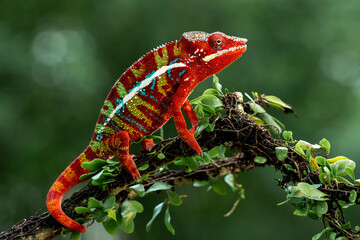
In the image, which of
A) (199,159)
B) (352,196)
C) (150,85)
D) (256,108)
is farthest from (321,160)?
(150,85)

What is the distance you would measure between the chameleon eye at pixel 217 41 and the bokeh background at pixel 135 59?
2.29 meters

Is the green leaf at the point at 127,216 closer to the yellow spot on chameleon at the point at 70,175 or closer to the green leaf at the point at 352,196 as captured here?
the yellow spot on chameleon at the point at 70,175

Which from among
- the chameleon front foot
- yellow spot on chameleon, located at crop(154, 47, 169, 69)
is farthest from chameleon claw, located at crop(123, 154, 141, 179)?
yellow spot on chameleon, located at crop(154, 47, 169, 69)

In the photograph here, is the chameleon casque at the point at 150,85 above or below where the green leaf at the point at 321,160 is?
above

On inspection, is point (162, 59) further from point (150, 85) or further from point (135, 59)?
point (135, 59)

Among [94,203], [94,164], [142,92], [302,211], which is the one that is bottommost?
[302,211]

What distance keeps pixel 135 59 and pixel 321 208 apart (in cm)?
326

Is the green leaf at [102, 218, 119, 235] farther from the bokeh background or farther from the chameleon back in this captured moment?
the bokeh background

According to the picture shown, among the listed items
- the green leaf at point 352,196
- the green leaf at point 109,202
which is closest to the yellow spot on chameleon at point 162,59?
the green leaf at point 109,202

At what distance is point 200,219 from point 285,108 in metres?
2.84

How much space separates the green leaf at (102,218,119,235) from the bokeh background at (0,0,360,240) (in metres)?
2.56

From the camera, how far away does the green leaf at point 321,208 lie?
1.14 meters

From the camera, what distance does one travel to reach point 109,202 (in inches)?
51.8

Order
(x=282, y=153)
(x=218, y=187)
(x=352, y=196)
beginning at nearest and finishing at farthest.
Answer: (x=352, y=196), (x=282, y=153), (x=218, y=187)
